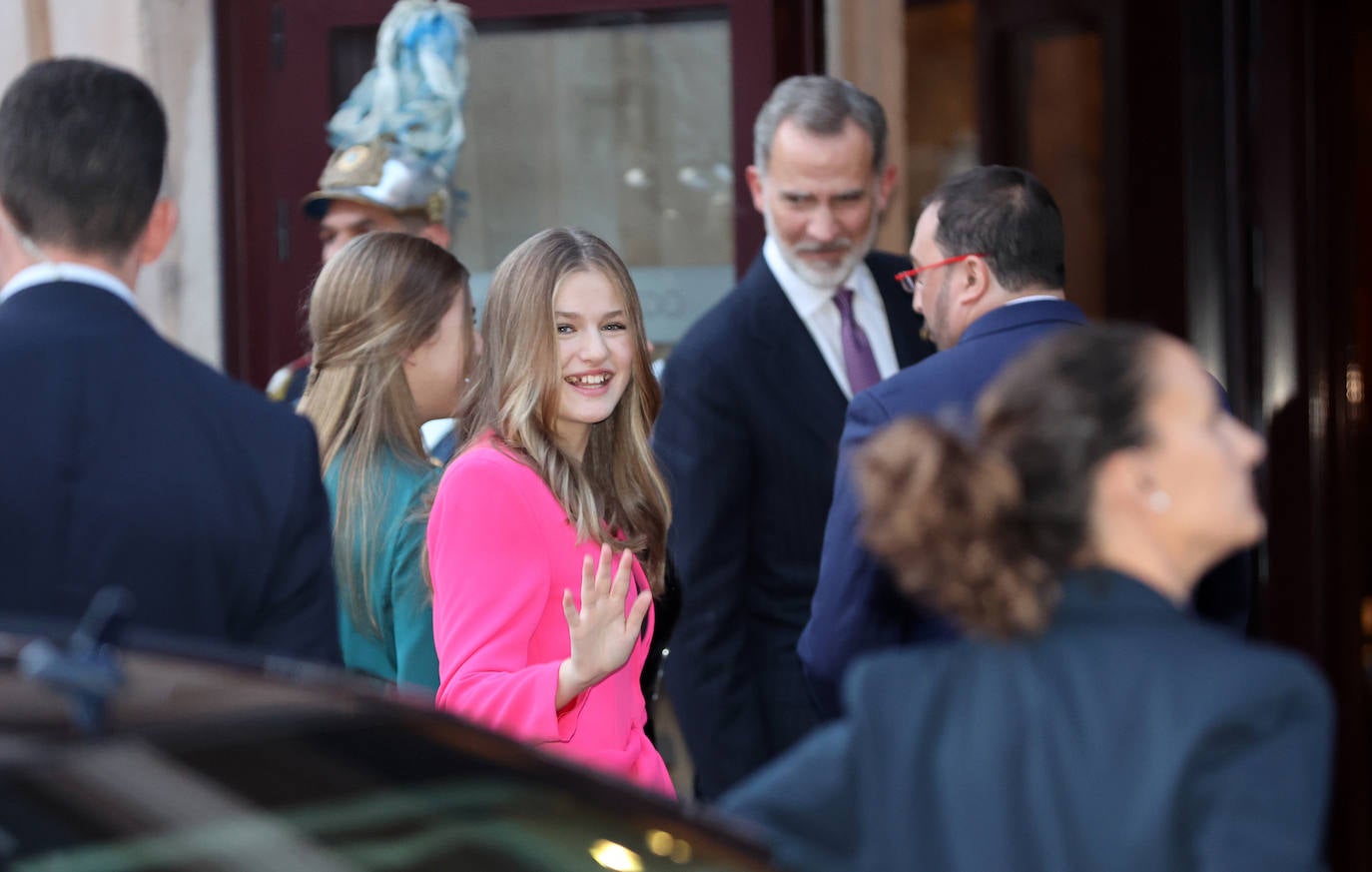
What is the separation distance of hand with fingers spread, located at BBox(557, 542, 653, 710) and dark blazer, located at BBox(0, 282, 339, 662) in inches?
19.0

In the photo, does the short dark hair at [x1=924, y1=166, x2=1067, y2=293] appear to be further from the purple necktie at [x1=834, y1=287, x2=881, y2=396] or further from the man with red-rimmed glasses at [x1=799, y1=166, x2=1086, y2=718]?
the purple necktie at [x1=834, y1=287, x2=881, y2=396]

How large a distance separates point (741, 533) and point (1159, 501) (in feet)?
7.18

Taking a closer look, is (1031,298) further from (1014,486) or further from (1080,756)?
(1080,756)

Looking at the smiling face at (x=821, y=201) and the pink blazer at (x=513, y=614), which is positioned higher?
the smiling face at (x=821, y=201)

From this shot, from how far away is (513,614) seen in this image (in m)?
2.83

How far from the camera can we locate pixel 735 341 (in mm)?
4082

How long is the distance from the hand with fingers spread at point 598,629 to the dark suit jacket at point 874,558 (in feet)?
1.74

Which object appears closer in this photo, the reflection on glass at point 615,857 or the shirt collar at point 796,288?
the reflection on glass at point 615,857

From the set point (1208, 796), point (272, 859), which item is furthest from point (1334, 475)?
point (272, 859)

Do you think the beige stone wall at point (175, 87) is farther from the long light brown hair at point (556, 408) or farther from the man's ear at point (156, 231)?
the man's ear at point (156, 231)

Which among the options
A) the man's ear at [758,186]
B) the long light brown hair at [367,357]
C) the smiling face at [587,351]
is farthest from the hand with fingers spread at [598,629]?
the man's ear at [758,186]

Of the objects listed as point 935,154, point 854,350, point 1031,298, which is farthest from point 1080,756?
point 935,154

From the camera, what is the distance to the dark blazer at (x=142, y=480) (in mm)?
2246

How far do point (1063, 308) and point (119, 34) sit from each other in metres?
3.96
